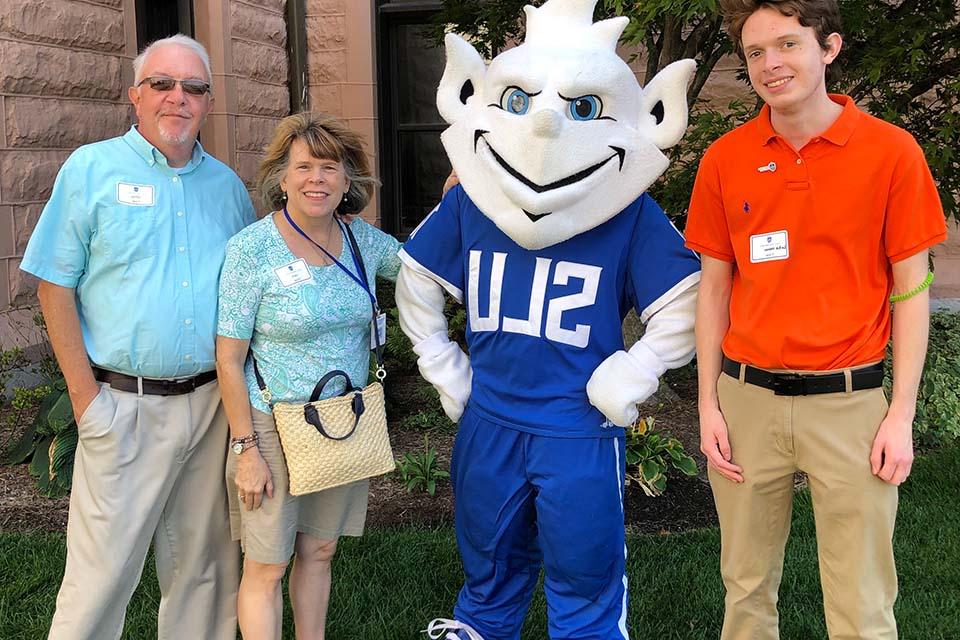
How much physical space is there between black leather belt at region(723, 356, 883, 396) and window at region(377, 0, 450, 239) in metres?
6.14

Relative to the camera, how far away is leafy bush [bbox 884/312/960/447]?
17.0 feet

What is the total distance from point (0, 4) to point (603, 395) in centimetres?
446

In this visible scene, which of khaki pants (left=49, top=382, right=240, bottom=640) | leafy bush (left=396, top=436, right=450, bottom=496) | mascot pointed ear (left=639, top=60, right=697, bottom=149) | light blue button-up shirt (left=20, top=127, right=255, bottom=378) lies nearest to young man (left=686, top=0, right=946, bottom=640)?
mascot pointed ear (left=639, top=60, right=697, bottom=149)

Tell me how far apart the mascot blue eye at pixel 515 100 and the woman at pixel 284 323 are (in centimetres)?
48

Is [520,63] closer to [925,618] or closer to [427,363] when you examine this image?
[427,363]

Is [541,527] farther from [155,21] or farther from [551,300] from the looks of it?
[155,21]

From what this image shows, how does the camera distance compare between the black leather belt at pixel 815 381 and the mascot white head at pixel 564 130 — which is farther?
the mascot white head at pixel 564 130

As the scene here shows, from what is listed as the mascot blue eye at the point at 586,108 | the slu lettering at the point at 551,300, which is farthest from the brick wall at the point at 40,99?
the mascot blue eye at the point at 586,108

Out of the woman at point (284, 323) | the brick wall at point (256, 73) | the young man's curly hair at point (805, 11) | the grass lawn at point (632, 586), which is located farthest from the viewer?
the brick wall at point (256, 73)

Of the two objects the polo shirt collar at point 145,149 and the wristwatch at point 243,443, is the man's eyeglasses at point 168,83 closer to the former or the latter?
the polo shirt collar at point 145,149

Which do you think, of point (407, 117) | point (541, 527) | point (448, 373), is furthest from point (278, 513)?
point (407, 117)

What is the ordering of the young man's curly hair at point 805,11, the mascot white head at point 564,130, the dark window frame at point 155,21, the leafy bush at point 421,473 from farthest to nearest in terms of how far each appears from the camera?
the dark window frame at point 155,21
the leafy bush at point 421,473
the mascot white head at point 564,130
the young man's curly hair at point 805,11

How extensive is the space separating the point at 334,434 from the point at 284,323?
0.36m

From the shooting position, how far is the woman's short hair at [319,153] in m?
2.65
